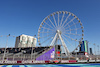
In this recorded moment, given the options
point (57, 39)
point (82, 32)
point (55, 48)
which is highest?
point (82, 32)

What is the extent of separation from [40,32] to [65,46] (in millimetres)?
13687

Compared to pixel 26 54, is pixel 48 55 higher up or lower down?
lower down

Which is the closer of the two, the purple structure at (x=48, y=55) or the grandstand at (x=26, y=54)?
the purple structure at (x=48, y=55)

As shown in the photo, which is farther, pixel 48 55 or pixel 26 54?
pixel 26 54

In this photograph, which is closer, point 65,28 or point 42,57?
point 42,57

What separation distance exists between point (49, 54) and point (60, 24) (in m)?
14.9

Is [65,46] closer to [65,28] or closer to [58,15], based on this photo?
[65,28]

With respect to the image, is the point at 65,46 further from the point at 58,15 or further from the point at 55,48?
the point at 58,15

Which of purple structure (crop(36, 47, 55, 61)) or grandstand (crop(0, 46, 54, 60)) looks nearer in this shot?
purple structure (crop(36, 47, 55, 61))

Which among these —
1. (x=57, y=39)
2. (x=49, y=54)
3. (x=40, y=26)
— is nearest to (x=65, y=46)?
(x=57, y=39)

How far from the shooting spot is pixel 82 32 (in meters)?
49.1

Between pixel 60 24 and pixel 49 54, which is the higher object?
pixel 60 24

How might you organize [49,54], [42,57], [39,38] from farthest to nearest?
[39,38] → [49,54] → [42,57]

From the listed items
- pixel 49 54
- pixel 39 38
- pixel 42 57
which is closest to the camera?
pixel 42 57
